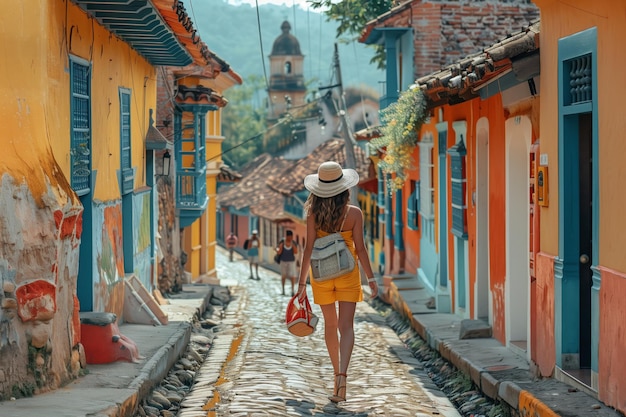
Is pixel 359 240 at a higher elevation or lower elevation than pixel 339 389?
higher

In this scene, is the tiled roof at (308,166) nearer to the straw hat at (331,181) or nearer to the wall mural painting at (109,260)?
the wall mural painting at (109,260)

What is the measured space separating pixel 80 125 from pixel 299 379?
Result: 3214 millimetres

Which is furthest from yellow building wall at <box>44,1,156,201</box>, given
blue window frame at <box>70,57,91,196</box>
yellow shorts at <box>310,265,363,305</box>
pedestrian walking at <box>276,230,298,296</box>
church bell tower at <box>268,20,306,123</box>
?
church bell tower at <box>268,20,306,123</box>

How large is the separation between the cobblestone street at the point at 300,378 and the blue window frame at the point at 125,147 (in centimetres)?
232

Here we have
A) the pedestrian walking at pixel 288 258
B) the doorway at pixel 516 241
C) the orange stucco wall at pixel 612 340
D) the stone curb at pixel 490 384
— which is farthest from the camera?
the pedestrian walking at pixel 288 258

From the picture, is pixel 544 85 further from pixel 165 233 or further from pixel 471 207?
pixel 165 233

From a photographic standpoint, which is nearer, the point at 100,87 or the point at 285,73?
the point at 100,87

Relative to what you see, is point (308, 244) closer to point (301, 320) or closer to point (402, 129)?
point (301, 320)

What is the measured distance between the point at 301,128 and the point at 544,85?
164 ft

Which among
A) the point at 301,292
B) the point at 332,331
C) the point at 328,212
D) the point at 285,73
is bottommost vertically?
the point at 332,331

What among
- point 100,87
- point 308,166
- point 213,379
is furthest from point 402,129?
point 308,166

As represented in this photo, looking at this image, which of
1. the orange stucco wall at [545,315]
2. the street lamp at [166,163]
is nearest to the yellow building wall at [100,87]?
the street lamp at [166,163]

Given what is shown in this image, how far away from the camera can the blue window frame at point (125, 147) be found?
14094mm

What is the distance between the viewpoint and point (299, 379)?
10.7 metres
